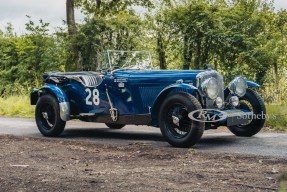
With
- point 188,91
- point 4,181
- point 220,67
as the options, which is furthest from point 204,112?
point 220,67

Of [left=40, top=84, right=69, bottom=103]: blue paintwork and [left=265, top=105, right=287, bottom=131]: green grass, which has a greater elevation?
[left=40, top=84, right=69, bottom=103]: blue paintwork

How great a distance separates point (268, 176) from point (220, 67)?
8.46m

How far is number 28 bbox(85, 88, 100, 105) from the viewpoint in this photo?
889cm

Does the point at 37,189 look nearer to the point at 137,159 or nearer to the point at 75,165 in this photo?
the point at 75,165

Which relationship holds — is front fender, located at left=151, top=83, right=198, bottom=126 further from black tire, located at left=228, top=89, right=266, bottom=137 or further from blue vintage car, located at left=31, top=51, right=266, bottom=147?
black tire, located at left=228, top=89, right=266, bottom=137

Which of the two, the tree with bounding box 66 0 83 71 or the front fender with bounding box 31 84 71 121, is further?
the tree with bounding box 66 0 83 71

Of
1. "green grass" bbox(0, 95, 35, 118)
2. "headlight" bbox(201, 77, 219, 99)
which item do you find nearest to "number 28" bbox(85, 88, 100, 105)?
"headlight" bbox(201, 77, 219, 99)

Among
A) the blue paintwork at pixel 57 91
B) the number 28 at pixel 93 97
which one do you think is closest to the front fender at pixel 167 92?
the number 28 at pixel 93 97

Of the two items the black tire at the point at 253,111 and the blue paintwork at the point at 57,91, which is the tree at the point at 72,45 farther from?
the black tire at the point at 253,111

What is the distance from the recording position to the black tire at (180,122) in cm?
721

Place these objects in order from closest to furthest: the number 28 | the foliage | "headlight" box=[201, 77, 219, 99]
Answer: "headlight" box=[201, 77, 219, 99] < the number 28 < the foliage

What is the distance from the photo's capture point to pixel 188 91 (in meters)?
7.54

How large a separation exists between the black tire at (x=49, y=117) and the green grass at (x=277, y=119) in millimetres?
4031

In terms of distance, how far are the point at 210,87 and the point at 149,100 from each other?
3.55 ft
